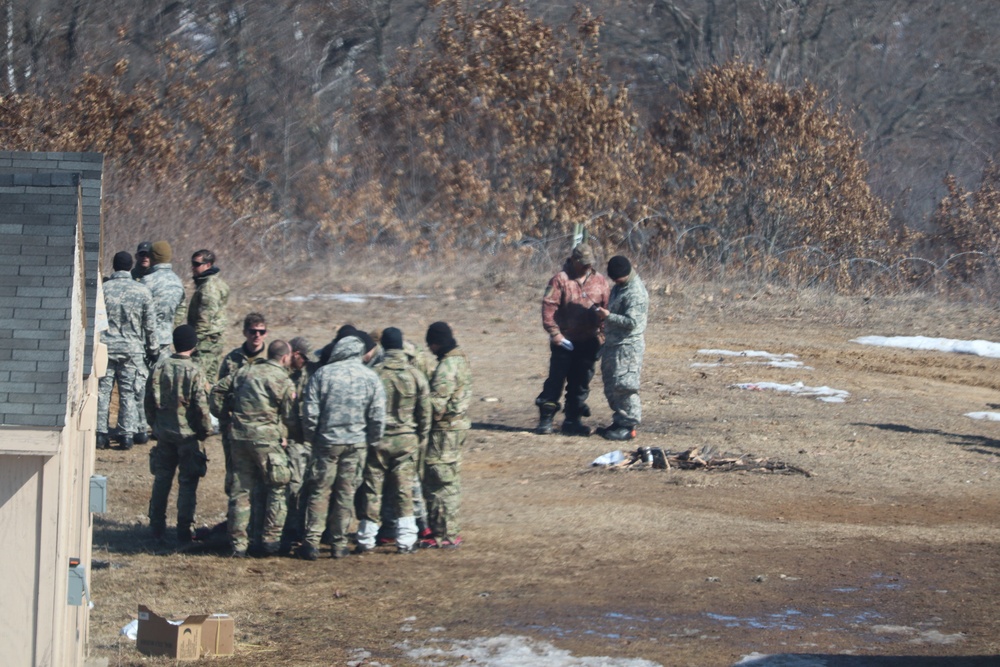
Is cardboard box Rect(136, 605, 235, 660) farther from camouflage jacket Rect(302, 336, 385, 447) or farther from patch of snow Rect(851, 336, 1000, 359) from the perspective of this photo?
patch of snow Rect(851, 336, 1000, 359)

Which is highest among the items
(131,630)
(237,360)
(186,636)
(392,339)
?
(392,339)

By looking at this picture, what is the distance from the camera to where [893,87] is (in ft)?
147

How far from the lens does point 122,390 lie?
12219mm

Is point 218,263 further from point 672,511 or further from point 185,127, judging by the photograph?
point 672,511

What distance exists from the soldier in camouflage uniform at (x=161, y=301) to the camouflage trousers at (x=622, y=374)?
4.18 m

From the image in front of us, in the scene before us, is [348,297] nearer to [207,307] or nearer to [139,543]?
[207,307]

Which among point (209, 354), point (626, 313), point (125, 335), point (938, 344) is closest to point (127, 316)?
point (125, 335)

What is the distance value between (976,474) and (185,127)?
22.4 m

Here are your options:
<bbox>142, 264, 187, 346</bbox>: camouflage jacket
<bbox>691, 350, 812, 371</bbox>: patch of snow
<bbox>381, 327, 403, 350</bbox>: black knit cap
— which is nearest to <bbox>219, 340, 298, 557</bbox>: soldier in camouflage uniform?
<bbox>381, 327, 403, 350</bbox>: black knit cap

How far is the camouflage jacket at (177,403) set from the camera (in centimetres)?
937

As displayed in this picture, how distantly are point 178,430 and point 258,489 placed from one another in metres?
0.79

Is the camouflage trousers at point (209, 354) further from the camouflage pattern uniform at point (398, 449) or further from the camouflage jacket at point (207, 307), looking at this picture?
the camouflage pattern uniform at point (398, 449)

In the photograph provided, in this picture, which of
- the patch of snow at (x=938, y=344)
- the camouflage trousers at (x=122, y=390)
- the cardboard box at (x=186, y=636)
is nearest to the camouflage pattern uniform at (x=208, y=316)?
the camouflage trousers at (x=122, y=390)

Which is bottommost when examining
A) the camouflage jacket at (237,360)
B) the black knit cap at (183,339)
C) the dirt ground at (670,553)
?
the dirt ground at (670,553)
